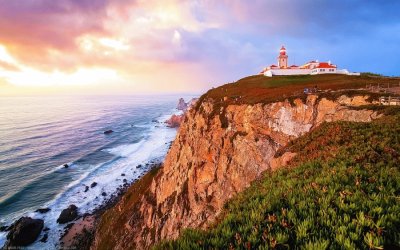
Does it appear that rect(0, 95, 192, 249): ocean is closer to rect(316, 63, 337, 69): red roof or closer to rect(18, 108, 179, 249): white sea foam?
rect(18, 108, 179, 249): white sea foam

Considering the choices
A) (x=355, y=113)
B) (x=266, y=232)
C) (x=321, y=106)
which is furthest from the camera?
(x=321, y=106)

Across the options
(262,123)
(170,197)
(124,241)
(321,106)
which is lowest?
(124,241)

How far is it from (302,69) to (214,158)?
53.9 metres

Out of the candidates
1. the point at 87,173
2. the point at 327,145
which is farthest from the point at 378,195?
the point at 87,173

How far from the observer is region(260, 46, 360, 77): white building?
75325 mm

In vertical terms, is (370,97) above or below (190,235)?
above

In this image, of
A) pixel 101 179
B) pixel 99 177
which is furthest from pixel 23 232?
pixel 99 177

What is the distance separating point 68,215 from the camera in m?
59.7

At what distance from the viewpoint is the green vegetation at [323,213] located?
611 cm

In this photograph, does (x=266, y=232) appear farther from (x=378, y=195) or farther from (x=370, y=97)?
(x=370, y=97)

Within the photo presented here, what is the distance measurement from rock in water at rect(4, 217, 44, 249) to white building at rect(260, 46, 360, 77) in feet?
242

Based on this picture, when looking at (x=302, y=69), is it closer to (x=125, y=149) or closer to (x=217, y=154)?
(x=217, y=154)

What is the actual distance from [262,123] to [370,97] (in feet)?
45.4

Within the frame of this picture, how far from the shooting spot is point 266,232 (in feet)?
21.8
